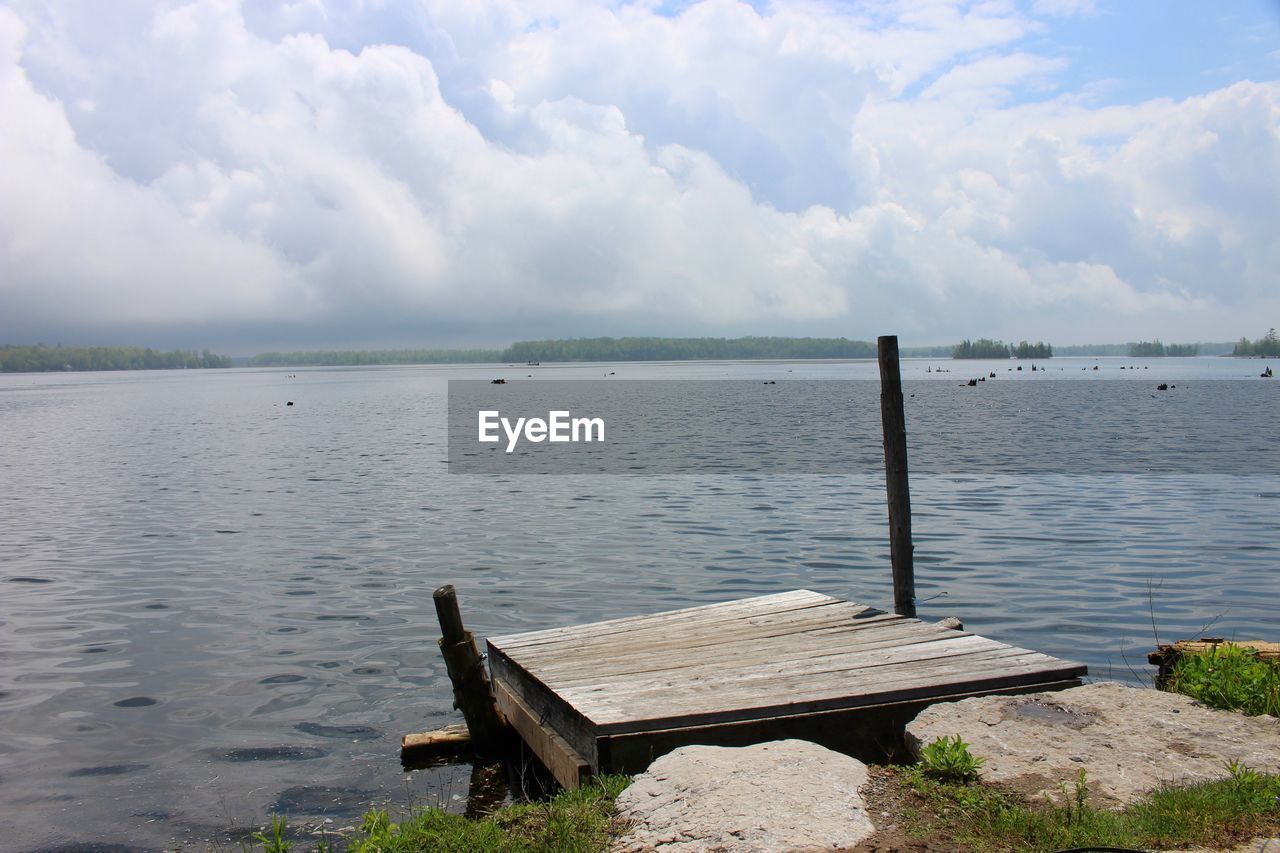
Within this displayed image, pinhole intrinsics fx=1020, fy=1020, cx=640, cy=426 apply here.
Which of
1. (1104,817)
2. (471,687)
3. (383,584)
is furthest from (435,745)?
(383,584)

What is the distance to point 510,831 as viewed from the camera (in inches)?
276

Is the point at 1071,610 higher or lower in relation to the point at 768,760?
lower

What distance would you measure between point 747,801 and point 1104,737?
301cm

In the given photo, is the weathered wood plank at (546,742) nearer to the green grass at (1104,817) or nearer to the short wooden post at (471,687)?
the short wooden post at (471,687)

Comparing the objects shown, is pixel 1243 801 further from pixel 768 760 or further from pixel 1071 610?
pixel 1071 610

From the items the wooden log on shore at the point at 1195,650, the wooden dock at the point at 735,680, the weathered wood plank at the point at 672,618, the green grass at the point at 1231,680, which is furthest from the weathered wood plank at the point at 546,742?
the wooden log on shore at the point at 1195,650

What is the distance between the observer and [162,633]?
Answer: 1544 centimetres

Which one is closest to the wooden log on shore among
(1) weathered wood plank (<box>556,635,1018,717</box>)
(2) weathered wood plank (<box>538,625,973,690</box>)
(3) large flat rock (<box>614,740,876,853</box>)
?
(1) weathered wood plank (<box>556,635,1018,717</box>)

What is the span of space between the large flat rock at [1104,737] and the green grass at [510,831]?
2.53 metres

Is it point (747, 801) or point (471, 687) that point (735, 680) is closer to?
point (747, 801)

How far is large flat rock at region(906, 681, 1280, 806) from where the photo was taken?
6.94 metres

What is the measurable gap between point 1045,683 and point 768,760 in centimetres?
357

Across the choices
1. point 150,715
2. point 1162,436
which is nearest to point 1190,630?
point 150,715

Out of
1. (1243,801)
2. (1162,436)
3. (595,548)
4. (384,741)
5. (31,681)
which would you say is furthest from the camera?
(1162,436)
